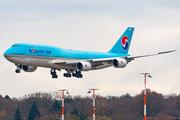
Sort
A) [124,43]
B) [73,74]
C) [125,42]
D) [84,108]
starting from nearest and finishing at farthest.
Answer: [73,74] < [124,43] < [125,42] < [84,108]

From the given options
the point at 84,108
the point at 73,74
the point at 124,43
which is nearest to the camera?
the point at 73,74

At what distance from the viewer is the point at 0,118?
152625mm

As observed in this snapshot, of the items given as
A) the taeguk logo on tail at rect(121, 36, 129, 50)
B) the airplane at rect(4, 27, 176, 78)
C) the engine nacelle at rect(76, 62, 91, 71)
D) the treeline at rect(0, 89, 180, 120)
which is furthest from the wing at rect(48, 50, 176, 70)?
the treeline at rect(0, 89, 180, 120)

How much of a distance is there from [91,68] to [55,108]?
60108 millimetres

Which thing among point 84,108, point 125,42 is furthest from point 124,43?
point 84,108

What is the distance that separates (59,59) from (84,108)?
212 ft

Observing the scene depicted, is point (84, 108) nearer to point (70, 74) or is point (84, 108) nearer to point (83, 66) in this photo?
point (70, 74)

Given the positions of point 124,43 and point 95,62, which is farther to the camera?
point 124,43

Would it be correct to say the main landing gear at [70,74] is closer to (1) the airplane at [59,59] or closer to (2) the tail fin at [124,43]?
(1) the airplane at [59,59]

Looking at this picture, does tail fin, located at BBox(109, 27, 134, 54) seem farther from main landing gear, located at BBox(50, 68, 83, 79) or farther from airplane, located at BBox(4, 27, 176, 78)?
main landing gear, located at BBox(50, 68, 83, 79)

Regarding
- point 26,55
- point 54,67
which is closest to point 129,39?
point 54,67

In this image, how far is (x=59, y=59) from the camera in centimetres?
9262

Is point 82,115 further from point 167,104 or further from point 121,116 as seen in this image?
point 167,104

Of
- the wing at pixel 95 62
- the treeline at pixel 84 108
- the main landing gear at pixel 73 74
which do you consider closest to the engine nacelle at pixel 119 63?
the wing at pixel 95 62
